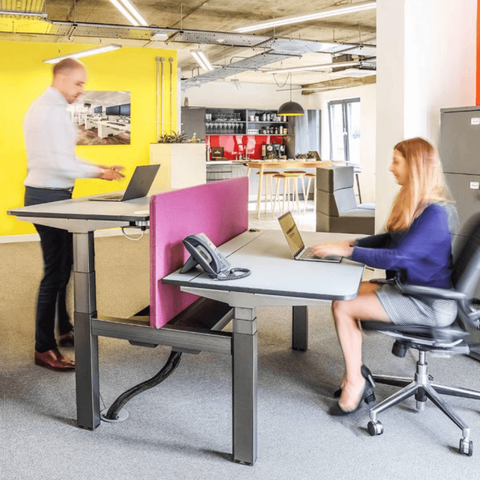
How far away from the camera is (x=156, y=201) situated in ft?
7.78

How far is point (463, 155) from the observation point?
13.1ft

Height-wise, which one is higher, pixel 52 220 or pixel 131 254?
pixel 52 220

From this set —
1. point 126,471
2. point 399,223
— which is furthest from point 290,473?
point 399,223

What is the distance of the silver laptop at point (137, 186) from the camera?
361 centimetres

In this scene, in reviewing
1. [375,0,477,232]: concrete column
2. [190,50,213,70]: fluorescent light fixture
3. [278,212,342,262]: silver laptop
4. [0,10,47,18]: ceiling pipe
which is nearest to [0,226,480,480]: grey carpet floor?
[278,212,342,262]: silver laptop

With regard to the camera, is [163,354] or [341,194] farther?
[341,194]

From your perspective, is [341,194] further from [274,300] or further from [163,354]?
[274,300]

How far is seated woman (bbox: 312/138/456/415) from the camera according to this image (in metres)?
2.53

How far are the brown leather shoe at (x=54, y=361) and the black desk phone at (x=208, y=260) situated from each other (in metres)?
1.35

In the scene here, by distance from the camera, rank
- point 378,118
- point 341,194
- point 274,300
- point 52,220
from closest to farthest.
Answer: point 274,300
point 52,220
point 378,118
point 341,194

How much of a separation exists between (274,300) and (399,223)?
762 mm

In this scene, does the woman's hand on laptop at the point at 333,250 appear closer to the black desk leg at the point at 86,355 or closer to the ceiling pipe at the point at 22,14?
the black desk leg at the point at 86,355

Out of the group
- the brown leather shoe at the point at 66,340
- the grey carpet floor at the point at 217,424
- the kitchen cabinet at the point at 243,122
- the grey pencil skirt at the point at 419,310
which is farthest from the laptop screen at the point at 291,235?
the kitchen cabinet at the point at 243,122

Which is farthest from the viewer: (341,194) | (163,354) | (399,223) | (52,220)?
(341,194)
